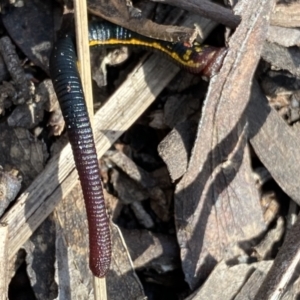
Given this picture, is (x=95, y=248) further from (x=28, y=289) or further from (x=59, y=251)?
(x=28, y=289)

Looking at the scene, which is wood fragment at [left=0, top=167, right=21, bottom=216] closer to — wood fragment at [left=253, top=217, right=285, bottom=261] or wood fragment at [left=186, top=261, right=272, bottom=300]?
wood fragment at [left=186, top=261, right=272, bottom=300]

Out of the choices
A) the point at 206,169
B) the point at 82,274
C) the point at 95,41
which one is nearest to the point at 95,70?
the point at 95,41

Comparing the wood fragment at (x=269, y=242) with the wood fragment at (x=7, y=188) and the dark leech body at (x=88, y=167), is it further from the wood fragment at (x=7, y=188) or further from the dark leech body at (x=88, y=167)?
the wood fragment at (x=7, y=188)

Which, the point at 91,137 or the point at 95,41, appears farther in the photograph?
the point at 95,41

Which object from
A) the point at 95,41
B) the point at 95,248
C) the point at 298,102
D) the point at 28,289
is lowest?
the point at 28,289

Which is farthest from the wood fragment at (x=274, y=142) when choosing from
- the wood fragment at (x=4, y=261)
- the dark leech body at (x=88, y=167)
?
the wood fragment at (x=4, y=261)

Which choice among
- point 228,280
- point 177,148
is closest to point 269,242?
point 228,280

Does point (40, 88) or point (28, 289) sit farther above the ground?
point (40, 88)

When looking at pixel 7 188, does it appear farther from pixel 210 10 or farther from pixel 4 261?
pixel 210 10

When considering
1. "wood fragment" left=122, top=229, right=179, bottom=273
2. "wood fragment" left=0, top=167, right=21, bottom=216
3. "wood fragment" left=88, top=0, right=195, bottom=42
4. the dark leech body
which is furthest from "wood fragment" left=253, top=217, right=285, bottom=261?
"wood fragment" left=0, top=167, right=21, bottom=216
